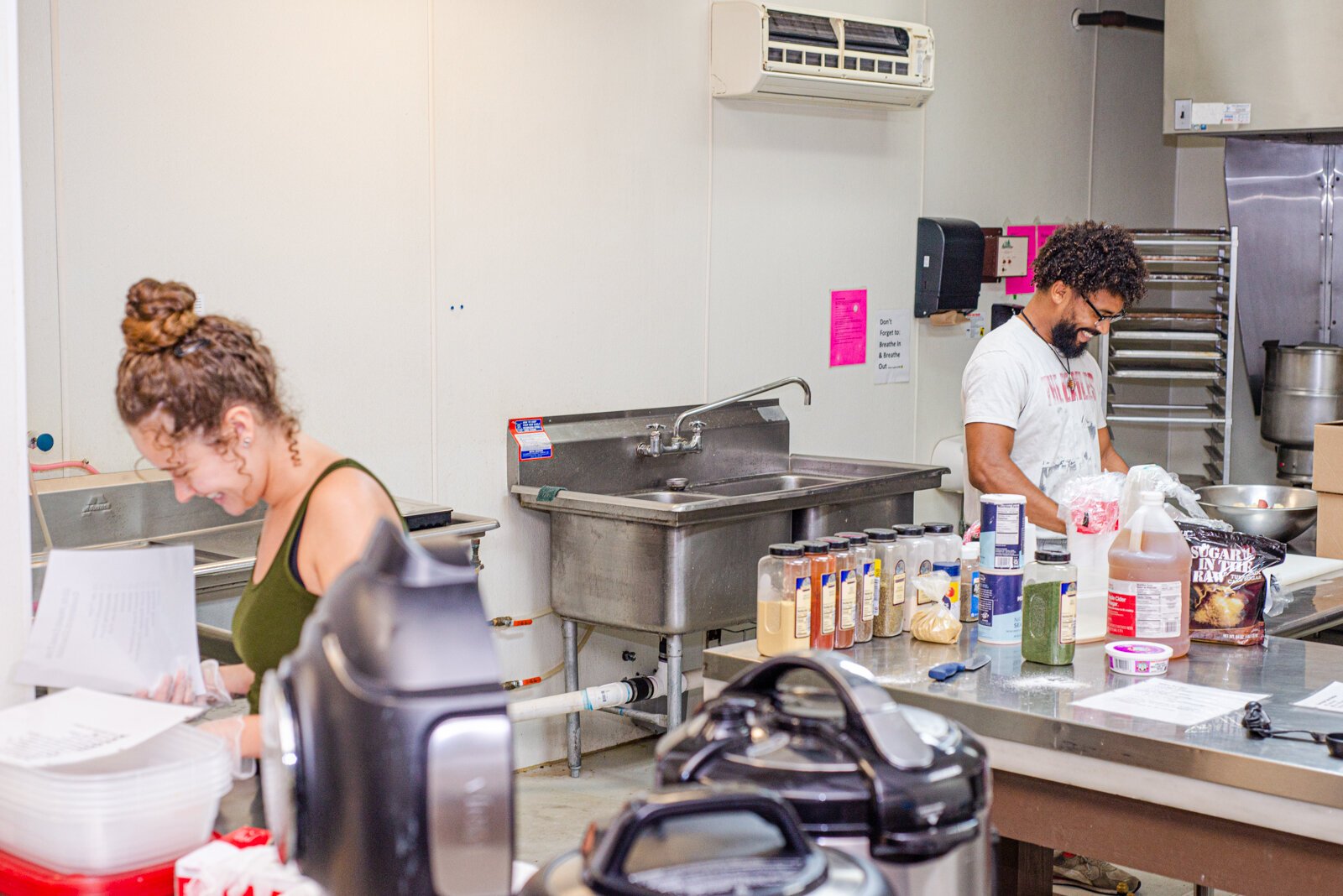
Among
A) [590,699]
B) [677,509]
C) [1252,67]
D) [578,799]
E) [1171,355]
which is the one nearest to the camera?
[677,509]

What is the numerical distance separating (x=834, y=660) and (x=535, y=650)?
3.50 meters

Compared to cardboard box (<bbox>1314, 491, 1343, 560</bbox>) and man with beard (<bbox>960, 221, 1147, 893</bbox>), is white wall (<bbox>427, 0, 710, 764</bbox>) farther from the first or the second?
cardboard box (<bbox>1314, 491, 1343, 560</bbox>)

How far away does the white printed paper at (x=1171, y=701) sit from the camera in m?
2.07

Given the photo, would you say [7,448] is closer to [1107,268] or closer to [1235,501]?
[1107,268]

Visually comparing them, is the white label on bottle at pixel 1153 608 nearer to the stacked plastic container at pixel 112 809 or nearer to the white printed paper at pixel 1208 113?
the stacked plastic container at pixel 112 809

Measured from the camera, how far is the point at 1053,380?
12.0 feet

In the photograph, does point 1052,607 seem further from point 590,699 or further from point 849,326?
point 849,326

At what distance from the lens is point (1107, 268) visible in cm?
355

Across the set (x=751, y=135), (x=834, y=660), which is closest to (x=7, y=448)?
(x=834, y=660)

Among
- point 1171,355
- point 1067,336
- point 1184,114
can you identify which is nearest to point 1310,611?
point 1067,336

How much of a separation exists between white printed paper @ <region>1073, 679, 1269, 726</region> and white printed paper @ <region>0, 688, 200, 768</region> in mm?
1346

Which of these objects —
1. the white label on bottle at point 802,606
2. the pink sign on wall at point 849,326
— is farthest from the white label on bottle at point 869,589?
the pink sign on wall at point 849,326

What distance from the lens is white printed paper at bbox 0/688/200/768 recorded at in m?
1.39

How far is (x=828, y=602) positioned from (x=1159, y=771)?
2.10 feet
